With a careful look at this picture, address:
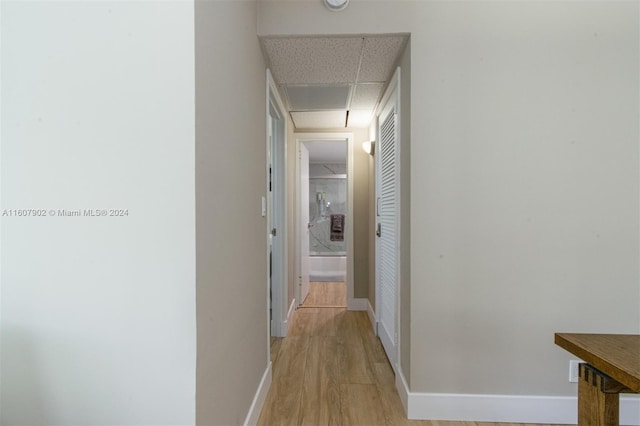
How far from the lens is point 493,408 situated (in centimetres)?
146

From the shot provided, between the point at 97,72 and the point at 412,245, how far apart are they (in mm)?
1462

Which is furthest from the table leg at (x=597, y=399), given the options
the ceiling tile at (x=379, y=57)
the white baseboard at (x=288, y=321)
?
the white baseboard at (x=288, y=321)

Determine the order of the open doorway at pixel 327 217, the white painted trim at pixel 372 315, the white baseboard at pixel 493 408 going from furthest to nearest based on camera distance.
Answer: the open doorway at pixel 327 217 < the white painted trim at pixel 372 315 < the white baseboard at pixel 493 408

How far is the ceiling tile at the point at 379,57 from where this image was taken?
5.10 ft

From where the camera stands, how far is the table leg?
84 cm

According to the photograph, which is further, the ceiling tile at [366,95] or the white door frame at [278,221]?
the white door frame at [278,221]

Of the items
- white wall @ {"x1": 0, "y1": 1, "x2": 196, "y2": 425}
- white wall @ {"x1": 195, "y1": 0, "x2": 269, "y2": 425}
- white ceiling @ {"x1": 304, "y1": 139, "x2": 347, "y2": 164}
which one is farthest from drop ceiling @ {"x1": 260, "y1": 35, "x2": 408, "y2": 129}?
white ceiling @ {"x1": 304, "y1": 139, "x2": 347, "y2": 164}

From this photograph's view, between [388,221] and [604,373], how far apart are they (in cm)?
135

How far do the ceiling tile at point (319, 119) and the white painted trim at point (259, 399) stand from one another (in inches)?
85.1

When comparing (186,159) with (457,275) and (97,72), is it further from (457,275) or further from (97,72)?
(457,275)

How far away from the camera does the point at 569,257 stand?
1.44 m

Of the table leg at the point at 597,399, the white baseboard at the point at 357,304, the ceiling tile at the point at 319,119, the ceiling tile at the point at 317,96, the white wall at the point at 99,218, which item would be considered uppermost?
the ceiling tile at the point at 317,96

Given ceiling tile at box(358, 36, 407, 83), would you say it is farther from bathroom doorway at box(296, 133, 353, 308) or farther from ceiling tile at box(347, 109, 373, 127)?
bathroom doorway at box(296, 133, 353, 308)

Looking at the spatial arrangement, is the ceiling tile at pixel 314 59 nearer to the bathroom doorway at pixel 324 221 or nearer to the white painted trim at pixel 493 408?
the bathroom doorway at pixel 324 221
